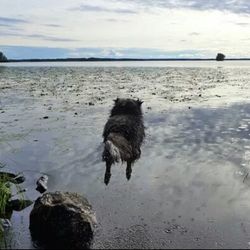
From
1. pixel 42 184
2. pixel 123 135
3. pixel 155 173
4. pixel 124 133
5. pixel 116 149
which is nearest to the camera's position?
pixel 116 149

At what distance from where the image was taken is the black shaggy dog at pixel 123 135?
10.9 metres

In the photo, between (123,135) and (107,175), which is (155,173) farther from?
(107,175)

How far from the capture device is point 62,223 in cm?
851

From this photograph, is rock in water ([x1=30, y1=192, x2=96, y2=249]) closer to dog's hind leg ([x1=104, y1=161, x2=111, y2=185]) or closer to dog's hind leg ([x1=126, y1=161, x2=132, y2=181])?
dog's hind leg ([x1=104, y1=161, x2=111, y2=185])

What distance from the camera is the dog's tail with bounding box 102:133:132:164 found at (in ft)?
34.8

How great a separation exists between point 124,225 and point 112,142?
285 cm

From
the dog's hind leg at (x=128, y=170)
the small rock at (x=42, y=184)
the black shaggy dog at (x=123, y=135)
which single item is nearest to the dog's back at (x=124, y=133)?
the black shaggy dog at (x=123, y=135)

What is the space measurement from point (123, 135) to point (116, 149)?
186 cm

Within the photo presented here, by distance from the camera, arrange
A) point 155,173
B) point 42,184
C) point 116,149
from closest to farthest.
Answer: point 116,149, point 42,184, point 155,173

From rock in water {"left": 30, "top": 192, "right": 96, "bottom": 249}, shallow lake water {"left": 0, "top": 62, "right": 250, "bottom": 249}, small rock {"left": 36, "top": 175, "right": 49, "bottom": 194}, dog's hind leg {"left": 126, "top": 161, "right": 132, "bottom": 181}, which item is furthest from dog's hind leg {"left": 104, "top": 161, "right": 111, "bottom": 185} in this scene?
rock in water {"left": 30, "top": 192, "right": 96, "bottom": 249}

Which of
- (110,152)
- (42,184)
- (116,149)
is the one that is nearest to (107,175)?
(116,149)

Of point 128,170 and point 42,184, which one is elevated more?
point 128,170

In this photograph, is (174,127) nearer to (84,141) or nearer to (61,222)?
(84,141)

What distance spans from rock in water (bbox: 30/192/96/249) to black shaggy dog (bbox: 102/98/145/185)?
210cm
